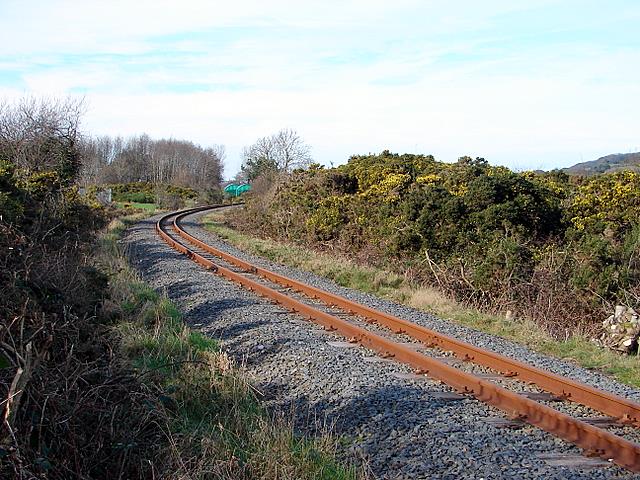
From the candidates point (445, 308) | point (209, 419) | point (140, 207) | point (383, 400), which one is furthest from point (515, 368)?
point (140, 207)

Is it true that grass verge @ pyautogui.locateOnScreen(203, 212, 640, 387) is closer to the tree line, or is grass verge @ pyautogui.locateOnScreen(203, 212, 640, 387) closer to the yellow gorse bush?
the yellow gorse bush

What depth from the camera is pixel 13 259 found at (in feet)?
18.9

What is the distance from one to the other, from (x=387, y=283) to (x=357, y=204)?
21.6 ft

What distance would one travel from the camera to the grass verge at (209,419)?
4988mm

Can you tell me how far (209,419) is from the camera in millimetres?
6531

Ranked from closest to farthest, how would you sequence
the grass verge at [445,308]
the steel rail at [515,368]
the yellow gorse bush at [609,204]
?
the steel rail at [515,368] < the grass verge at [445,308] < the yellow gorse bush at [609,204]

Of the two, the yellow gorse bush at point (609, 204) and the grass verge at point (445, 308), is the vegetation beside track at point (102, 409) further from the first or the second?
the yellow gorse bush at point (609, 204)

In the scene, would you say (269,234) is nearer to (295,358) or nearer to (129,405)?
(295,358)

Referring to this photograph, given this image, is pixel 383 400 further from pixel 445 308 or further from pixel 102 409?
pixel 445 308

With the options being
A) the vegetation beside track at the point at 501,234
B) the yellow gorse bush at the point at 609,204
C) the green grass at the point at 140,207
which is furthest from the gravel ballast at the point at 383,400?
the green grass at the point at 140,207

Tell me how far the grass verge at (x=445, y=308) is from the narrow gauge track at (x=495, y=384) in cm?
160

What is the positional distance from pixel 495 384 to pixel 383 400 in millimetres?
1463

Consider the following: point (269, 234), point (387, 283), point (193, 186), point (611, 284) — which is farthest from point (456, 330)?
point (193, 186)

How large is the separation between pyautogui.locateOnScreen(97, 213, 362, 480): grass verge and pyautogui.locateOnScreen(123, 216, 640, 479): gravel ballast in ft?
1.21
